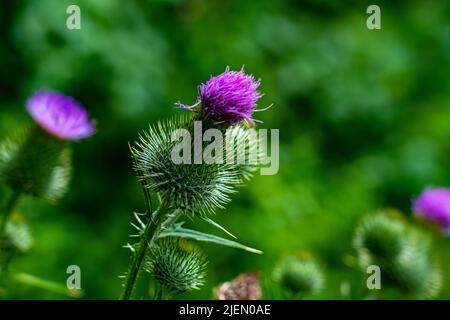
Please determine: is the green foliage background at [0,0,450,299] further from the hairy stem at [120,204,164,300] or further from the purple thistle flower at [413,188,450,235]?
Answer: the hairy stem at [120,204,164,300]

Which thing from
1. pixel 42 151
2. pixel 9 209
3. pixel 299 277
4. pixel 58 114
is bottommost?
pixel 299 277

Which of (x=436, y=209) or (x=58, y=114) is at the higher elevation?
(x=58, y=114)

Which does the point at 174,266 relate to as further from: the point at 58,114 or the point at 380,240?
the point at 380,240

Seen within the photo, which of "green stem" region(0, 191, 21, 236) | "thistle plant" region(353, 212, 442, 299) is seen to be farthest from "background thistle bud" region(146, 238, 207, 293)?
"thistle plant" region(353, 212, 442, 299)

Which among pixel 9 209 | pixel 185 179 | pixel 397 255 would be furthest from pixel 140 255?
pixel 397 255

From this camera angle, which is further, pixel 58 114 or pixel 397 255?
pixel 397 255

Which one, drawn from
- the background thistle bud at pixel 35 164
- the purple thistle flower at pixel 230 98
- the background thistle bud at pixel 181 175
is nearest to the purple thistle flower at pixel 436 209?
the background thistle bud at pixel 181 175
